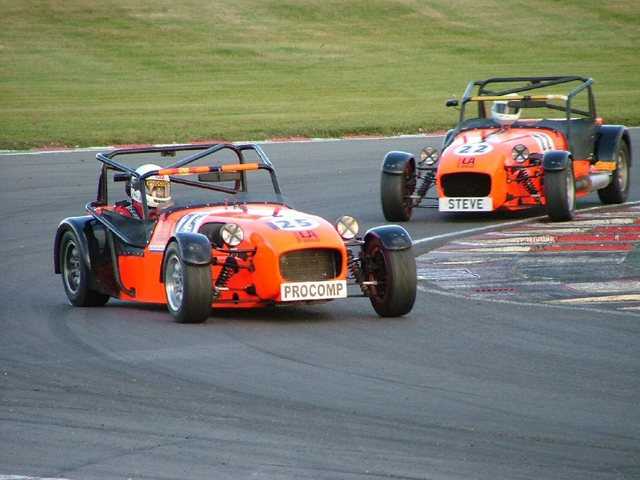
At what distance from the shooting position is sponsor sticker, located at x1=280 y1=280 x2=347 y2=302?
9.94 meters

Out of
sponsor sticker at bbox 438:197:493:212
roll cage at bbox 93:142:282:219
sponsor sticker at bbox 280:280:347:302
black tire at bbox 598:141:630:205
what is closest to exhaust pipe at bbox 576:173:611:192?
black tire at bbox 598:141:630:205

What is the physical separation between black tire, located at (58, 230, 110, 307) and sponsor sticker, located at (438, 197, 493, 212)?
18.3ft

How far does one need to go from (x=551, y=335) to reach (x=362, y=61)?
35.6 m

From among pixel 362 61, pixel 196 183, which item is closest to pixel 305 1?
pixel 362 61

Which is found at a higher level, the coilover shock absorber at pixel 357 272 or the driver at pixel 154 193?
the driver at pixel 154 193

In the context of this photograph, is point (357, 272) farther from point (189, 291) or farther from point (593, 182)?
point (593, 182)

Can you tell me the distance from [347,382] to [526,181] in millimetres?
8519

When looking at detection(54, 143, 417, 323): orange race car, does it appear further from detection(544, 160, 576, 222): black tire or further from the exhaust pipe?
the exhaust pipe

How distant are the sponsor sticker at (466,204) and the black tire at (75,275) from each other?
559cm

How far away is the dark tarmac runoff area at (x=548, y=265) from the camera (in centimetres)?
1134

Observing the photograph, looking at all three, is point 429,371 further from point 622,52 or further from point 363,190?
point 622,52

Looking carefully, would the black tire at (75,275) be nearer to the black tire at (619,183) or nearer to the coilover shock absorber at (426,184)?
the coilover shock absorber at (426,184)

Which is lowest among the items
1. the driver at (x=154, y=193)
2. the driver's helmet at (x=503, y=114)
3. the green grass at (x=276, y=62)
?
the green grass at (x=276, y=62)

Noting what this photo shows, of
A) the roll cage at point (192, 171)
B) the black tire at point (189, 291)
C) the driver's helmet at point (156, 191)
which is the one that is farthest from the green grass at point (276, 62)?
the black tire at point (189, 291)
